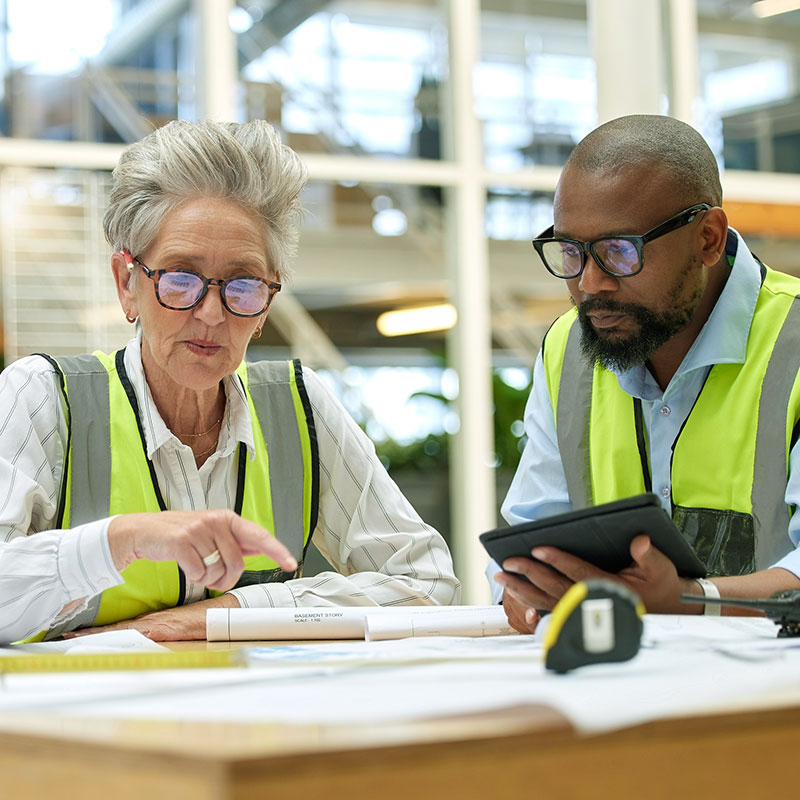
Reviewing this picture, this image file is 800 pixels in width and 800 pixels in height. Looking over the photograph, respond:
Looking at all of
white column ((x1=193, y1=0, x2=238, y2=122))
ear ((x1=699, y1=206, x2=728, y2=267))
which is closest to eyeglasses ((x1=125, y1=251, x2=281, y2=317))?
ear ((x1=699, y1=206, x2=728, y2=267))

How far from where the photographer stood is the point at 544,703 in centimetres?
87

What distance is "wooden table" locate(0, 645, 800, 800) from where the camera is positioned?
0.73 meters

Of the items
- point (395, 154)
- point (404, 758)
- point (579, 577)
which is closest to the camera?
point (404, 758)

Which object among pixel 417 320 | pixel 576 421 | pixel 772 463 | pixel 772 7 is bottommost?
pixel 772 463

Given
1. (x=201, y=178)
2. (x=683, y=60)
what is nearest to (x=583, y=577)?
(x=201, y=178)

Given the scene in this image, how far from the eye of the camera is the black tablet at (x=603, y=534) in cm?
141

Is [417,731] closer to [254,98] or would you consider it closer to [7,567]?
[7,567]

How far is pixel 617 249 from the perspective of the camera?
7.02 feet

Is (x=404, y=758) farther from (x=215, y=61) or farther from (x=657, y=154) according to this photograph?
(x=215, y=61)

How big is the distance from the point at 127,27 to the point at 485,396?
7.96 ft

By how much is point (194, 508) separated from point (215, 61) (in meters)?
3.85

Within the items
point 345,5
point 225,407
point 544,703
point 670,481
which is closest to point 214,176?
point 225,407

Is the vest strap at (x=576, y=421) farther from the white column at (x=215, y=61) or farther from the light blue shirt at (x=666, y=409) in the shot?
the white column at (x=215, y=61)

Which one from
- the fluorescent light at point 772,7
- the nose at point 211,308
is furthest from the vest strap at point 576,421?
the fluorescent light at point 772,7
